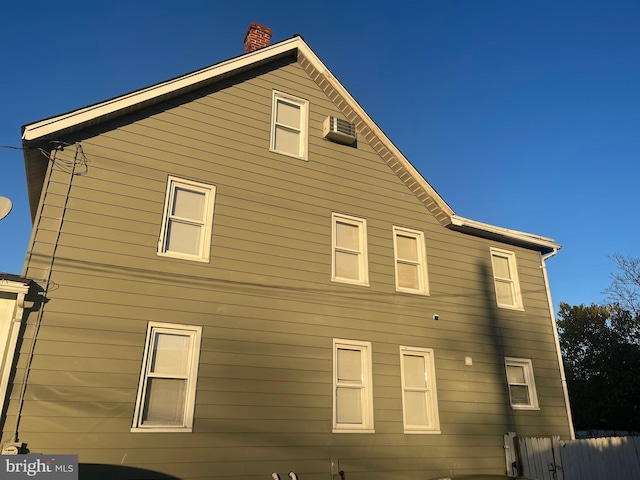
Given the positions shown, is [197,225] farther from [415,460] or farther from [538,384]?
[538,384]

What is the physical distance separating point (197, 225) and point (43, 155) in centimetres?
310

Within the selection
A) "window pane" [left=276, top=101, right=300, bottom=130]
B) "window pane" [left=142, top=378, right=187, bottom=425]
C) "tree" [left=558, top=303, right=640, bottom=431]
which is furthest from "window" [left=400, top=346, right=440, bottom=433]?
"tree" [left=558, top=303, right=640, bottom=431]

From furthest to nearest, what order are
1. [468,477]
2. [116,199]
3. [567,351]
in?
[567,351]
[116,199]
[468,477]

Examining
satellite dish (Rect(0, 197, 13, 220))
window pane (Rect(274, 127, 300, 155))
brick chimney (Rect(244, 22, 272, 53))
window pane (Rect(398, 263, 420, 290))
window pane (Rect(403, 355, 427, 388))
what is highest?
Result: brick chimney (Rect(244, 22, 272, 53))

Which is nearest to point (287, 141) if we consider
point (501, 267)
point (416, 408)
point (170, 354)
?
point (170, 354)

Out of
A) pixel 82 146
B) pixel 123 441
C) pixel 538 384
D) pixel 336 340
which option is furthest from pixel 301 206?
pixel 538 384

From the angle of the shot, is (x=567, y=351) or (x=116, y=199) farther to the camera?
(x=567, y=351)

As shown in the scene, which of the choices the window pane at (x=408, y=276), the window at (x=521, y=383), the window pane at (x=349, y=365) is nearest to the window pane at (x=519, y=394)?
the window at (x=521, y=383)

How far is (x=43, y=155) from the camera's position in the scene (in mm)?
8977

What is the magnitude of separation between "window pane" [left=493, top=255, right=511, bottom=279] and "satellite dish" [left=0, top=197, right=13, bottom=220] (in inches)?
459

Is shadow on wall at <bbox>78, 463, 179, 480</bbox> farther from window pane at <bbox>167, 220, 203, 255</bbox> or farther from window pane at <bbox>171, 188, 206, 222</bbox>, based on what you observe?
window pane at <bbox>171, 188, 206, 222</bbox>

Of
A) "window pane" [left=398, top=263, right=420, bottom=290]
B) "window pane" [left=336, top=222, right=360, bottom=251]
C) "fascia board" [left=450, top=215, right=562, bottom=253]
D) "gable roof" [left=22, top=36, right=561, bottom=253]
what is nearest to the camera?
"gable roof" [left=22, top=36, right=561, bottom=253]

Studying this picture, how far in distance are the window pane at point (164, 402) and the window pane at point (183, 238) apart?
2488 millimetres

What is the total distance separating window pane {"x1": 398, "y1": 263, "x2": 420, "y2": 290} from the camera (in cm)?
1182
